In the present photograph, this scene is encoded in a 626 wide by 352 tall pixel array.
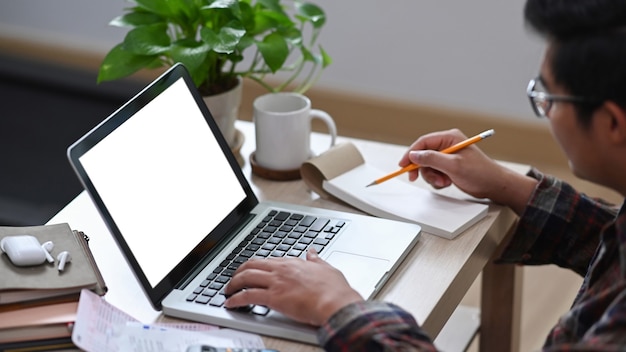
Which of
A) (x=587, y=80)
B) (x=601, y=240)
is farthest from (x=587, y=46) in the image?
(x=601, y=240)

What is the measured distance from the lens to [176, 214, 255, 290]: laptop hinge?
1.26 metres

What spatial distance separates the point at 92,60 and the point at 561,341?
9.71 feet

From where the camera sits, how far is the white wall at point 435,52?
3010 mm

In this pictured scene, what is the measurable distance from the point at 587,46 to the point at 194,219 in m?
0.61

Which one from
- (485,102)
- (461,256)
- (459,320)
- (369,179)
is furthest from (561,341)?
(485,102)

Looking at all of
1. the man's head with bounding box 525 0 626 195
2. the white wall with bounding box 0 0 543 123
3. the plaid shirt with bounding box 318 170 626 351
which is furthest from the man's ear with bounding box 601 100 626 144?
the white wall with bounding box 0 0 543 123

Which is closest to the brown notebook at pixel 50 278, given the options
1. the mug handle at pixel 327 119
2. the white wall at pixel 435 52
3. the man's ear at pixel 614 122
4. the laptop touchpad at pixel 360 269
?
the laptop touchpad at pixel 360 269

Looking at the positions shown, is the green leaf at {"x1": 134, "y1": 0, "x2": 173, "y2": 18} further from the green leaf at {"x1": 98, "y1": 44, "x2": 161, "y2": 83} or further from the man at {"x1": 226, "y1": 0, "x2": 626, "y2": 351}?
the man at {"x1": 226, "y1": 0, "x2": 626, "y2": 351}

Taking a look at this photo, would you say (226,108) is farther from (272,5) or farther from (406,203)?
(406,203)

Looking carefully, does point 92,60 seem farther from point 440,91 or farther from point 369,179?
point 369,179

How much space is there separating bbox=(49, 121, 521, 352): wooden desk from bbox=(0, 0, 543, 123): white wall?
4.56 ft

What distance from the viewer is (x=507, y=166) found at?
5.32 ft

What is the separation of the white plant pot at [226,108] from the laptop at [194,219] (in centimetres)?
21

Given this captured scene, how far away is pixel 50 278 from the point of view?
46.2 inches
